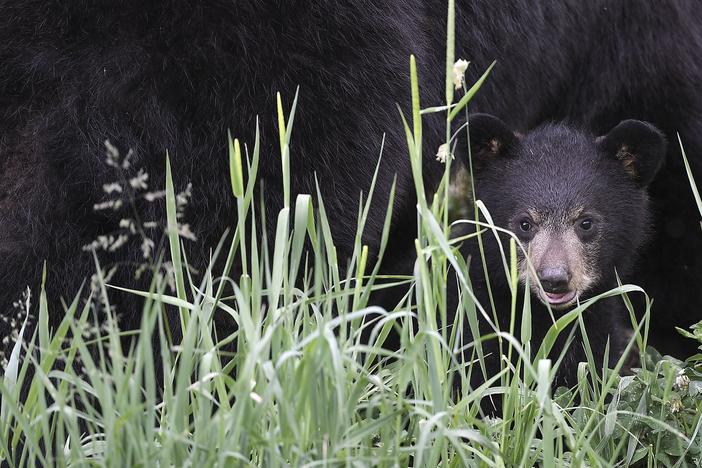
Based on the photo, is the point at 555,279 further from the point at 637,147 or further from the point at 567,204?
the point at 637,147

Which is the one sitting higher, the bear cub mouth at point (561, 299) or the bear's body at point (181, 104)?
the bear's body at point (181, 104)

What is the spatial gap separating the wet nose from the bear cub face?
118mm

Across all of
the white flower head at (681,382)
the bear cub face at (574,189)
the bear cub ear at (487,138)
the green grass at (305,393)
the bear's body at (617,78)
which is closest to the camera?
the green grass at (305,393)

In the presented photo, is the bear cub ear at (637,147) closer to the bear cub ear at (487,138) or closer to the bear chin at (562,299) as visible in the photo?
the bear cub ear at (487,138)

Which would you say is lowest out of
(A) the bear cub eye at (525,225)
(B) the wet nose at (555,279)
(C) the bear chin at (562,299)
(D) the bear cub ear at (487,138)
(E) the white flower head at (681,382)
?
(E) the white flower head at (681,382)

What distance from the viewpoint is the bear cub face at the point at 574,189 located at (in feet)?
13.5

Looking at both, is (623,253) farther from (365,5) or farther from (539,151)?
(365,5)

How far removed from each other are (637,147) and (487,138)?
559mm

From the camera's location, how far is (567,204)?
411 centimetres

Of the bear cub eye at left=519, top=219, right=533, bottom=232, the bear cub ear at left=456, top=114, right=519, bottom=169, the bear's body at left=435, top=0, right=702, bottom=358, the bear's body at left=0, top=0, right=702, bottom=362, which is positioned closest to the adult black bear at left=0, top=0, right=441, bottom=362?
the bear's body at left=0, top=0, right=702, bottom=362

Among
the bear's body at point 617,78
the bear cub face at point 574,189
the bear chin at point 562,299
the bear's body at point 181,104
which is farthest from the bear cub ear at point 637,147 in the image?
the bear's body at point 181,104

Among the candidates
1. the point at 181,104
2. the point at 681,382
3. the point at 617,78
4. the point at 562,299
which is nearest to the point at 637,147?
the point at 562,299

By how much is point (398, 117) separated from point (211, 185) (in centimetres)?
70

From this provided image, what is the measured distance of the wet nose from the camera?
3795mm
